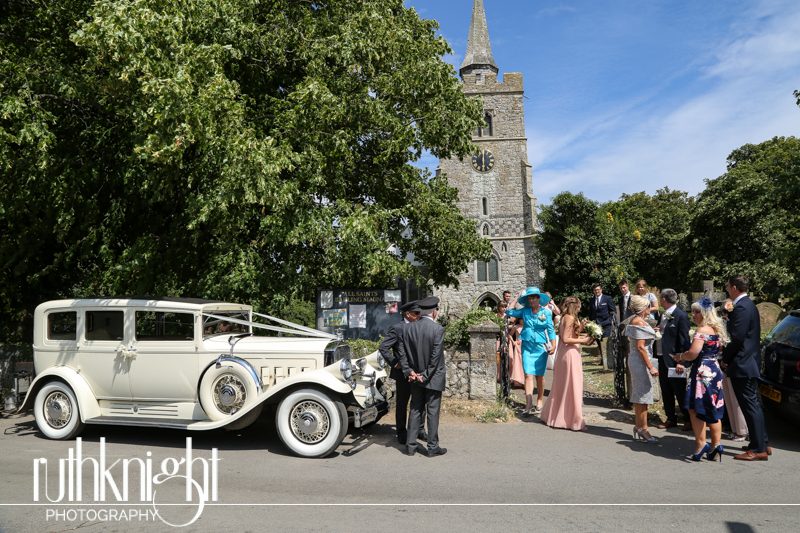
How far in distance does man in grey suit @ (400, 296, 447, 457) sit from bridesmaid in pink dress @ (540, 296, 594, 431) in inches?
79.1

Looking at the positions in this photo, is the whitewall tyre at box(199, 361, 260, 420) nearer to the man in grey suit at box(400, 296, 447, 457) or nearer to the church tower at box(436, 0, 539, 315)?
the man in grey suit at box(400, 296, 447, 457)

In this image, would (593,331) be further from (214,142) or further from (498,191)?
(498,191)

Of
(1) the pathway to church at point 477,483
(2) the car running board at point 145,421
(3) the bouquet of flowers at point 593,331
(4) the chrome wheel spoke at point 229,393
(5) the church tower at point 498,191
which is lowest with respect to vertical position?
(1) the pathway to church at point 477,483

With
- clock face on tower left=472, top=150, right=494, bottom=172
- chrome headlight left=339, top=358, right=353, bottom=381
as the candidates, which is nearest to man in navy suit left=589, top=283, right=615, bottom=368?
chrome headlight left=339, top=358, right=353, bottom=381

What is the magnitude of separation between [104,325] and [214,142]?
3399 millimetres

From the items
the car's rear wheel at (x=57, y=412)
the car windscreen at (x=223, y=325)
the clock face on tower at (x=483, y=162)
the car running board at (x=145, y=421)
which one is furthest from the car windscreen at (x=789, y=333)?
the clock face on tower at (x=483, y=162)

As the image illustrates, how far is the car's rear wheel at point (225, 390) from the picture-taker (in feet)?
22.7

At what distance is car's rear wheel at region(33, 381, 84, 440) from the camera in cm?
757

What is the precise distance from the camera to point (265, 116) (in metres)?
11.4

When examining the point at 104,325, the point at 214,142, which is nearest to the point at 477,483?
the point at 104,325

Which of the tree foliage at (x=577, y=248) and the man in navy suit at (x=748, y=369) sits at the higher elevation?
the tree foliage at (x=577, y=248)

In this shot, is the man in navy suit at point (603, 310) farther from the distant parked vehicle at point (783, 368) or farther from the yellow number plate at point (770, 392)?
the yellow number plate at point (770, 392)

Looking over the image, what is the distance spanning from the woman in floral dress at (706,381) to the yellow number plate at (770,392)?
1203 millimetres

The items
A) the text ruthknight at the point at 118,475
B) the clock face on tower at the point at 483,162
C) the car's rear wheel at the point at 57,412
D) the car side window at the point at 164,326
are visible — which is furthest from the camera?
the clock face on tower at the point at 483,162
